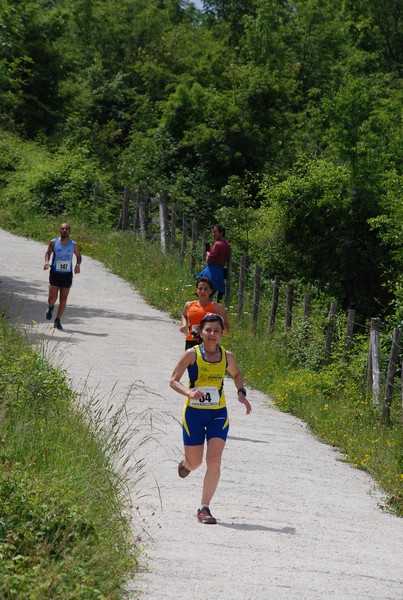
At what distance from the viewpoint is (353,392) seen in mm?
15258

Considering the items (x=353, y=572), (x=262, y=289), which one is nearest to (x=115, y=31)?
(x=262, y=289)

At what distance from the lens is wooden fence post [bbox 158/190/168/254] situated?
28377mm

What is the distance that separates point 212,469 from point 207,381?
0.69m

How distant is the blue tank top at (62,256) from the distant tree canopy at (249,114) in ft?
16.5

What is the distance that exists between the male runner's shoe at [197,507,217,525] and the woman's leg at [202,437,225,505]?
7 centimetres

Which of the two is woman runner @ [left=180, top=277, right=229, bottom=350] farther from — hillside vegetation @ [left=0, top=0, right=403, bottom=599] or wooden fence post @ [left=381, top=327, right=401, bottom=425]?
wooden fence post @ [left=381, top=327, right=401, bottom=425]

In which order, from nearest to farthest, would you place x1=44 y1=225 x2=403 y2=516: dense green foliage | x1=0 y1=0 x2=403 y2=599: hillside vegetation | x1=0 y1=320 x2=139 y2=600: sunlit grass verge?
x1=0 y1=320 x2=139 y2=600: sunlit grass verge → x1=0 y1=0 x2=403 y2=599: hillside vegetation → x1=44 y1=225 x2=403 y2=516: dense green foliage

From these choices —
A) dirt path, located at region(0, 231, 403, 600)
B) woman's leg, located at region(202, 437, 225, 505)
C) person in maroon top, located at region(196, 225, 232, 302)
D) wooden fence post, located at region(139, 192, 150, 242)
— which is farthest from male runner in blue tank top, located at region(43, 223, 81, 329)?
wooden fence post, located at region(139, 192, 150, 242)

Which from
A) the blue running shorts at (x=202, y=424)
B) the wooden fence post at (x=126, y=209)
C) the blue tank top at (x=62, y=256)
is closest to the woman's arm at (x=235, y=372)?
the blue running shorts at (x=202, y=424)

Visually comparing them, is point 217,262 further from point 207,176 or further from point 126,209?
point 207,176

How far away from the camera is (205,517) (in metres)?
8.29

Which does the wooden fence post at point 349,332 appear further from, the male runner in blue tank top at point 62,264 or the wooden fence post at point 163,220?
the wooden fence post at point 163,220

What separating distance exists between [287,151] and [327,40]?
36.2 feet

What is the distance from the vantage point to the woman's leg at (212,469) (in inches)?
329
